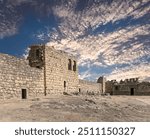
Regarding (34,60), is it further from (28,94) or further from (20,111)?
(20,111)

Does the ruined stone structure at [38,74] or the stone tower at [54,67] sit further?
the stone tower at [54,67]

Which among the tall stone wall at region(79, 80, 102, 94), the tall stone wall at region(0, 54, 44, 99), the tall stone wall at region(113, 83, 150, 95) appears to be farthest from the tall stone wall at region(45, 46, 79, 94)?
the tall stone wall at region(113, 83, 150, 95)

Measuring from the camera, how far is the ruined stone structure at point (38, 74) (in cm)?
1835

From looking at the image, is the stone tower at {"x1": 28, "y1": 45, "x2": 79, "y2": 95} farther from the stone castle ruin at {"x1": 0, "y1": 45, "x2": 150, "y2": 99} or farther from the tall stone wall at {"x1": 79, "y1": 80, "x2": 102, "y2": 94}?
the tall stone wall at {"x1": 79, "y1": 80, "x2": 102, "y2": 94}

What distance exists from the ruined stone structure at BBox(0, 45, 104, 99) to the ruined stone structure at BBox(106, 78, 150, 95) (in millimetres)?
16525

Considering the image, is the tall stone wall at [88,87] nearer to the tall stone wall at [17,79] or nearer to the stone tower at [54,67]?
the stone tower at [54,67]

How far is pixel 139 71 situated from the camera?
63.0 metres

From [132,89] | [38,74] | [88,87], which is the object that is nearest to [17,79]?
[38,74]

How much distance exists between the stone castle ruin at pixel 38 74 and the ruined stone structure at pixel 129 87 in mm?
16525

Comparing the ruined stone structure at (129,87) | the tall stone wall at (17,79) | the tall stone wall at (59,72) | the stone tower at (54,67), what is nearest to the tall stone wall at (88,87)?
the ruined stone structure at (129,87)

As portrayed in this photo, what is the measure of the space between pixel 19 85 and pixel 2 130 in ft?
31.9

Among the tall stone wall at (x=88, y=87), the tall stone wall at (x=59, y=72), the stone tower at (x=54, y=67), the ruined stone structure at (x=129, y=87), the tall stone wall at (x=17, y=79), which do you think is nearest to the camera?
the tall stone wall at (x=17, y=79)

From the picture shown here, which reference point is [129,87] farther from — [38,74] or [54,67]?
[38,74]

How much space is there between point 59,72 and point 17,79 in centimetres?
711
